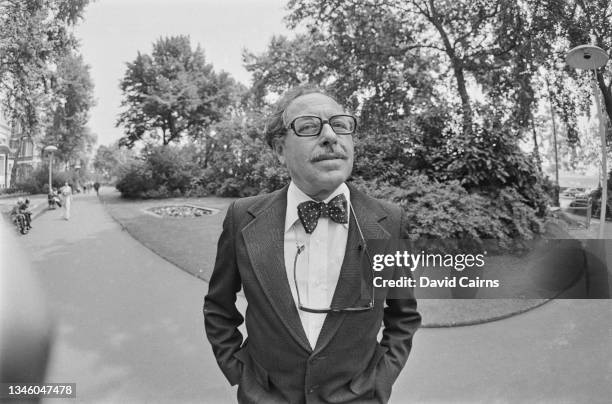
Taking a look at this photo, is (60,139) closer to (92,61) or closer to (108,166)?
(108,166)

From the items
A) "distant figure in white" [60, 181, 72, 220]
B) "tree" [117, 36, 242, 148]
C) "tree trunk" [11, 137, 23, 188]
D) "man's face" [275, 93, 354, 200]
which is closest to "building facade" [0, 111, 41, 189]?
"tree trunk" [11, 137, 23, 188]

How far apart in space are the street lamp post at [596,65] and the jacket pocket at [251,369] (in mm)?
2621

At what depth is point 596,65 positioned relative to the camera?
2.51 m

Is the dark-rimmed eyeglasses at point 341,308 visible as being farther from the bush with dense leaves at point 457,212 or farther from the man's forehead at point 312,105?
the bush with dense leaves at point 457,212

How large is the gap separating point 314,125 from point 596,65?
100 inches

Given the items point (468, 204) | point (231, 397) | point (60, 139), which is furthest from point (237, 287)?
point (468, 204)

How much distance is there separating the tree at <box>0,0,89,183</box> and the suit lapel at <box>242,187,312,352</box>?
2431mm

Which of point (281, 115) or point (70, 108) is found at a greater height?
point (70, 108)

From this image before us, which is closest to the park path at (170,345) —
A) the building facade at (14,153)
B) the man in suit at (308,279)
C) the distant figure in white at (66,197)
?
the distant figure in white at (66,197)

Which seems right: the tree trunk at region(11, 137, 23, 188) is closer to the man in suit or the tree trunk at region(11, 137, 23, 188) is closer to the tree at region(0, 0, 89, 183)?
the tree at region(0, 0, 89, 183)

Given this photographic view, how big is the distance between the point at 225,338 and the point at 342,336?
1.52ft

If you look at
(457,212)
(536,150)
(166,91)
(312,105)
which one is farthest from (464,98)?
(312,105)

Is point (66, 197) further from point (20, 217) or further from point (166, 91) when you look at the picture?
point (166, 91)

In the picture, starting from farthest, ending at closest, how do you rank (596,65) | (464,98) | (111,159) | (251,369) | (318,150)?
(464,98), (111,159), (596,65), (251,369), (318,150)
